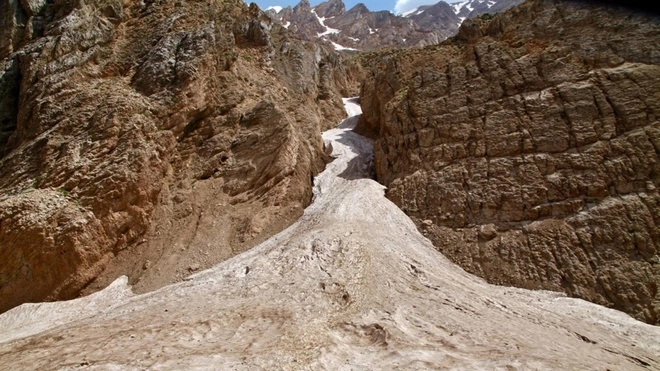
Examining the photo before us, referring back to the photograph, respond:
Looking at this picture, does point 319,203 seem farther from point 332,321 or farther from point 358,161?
point 332,321

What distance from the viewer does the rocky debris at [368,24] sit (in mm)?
102938

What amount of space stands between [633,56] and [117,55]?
25675 millimetres

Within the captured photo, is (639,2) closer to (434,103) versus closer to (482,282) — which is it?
(434,103)

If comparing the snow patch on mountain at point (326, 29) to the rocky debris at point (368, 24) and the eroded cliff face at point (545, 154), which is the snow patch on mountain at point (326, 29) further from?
the eroded cliff face at point (545, 154)

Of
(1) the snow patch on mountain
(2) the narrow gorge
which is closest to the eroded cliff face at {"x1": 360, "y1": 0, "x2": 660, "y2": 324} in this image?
(2) the narrow gorge

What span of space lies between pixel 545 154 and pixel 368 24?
369 feet

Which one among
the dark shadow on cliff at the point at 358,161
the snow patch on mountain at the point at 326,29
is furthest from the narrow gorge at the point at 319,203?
the snow patch on mountain at the point at 326,29

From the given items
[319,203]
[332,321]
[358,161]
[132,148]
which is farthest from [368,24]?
[332,321]

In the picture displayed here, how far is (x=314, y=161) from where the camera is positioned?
71.8 ft

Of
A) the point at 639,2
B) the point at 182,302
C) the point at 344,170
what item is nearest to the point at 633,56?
the point at 639,2

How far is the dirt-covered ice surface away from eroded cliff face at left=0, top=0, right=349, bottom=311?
1.74m

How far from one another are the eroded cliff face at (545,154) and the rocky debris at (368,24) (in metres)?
81.1

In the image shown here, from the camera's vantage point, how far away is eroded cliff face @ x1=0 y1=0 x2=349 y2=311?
13.4 meters

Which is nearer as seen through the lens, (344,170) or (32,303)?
(32,303)
